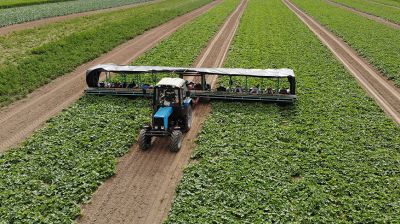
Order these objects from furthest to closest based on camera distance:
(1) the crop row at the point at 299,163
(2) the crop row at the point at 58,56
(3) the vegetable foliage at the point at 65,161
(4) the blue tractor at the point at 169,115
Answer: (2) the crop row at the point at 58,56
(4) the blue tractor at the point at 169,115
(3) the vegetable foliage at the point at 65,161
(1) the crop row at the point at 299,163

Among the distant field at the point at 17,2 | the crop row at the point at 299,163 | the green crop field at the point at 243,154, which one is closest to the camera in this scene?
the crop row at the point at 299,163

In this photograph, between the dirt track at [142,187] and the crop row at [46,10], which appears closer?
the dirt track at [142,187]

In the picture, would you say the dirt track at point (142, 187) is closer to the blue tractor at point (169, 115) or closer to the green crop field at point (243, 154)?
the green crop field at point (243, 154)

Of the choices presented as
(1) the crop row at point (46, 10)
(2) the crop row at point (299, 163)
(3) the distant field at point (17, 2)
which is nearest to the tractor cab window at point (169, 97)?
(2) the crop row at point (299, 163)

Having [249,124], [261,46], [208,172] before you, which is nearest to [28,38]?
[261,46]

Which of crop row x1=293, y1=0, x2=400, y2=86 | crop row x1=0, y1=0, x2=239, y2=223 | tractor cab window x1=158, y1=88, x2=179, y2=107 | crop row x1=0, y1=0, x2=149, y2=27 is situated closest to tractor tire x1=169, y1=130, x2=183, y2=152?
tractor cab window x1=158, y1=88, x2=179, y2=107

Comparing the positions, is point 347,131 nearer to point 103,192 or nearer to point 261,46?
point 103,192

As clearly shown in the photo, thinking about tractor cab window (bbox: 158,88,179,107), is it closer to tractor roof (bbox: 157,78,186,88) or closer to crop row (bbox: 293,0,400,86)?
tractor roof (bbox: 157,78,186,88)
